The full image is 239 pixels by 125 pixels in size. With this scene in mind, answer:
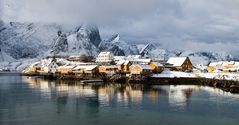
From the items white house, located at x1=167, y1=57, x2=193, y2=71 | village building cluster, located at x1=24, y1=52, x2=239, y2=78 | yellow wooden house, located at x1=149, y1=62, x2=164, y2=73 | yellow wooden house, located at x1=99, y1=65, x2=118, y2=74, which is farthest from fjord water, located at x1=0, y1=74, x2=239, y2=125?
white house, located at x1=167, y1=57, x2=193, y2=71

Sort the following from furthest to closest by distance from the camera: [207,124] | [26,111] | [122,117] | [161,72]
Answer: [161,72] → [26,111] → [122,117] → [207,124]

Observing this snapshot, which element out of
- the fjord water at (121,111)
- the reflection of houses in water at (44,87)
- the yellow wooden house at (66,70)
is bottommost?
the fjord water at (121,111)

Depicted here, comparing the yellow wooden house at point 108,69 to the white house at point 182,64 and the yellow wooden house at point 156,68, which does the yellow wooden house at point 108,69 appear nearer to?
the yellow wooden house at point 156,68

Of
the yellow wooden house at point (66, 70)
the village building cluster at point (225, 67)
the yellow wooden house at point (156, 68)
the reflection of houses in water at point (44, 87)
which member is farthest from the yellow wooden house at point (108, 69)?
the village building cluster at point (225, 67)

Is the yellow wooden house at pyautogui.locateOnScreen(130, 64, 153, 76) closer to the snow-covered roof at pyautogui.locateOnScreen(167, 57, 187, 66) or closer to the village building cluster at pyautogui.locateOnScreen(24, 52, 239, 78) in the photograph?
the village building cluster at pyautogui.locateOnScreen(24, 52, 239, 78)

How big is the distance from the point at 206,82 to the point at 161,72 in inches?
689

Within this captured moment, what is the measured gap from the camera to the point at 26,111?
39875mm

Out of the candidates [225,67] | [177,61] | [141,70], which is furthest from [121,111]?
[225,67]

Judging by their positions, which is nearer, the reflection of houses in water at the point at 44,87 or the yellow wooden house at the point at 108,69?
the reflection of houses in water at the point at 44,87

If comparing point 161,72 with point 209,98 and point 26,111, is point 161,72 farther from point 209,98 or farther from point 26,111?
point 26,111

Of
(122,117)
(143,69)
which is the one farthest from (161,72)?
(122,117)

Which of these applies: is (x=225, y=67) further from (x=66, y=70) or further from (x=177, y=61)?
(x=66, y=70)

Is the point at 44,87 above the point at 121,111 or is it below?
above

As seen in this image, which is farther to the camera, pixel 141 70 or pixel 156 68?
pixel 156 68
